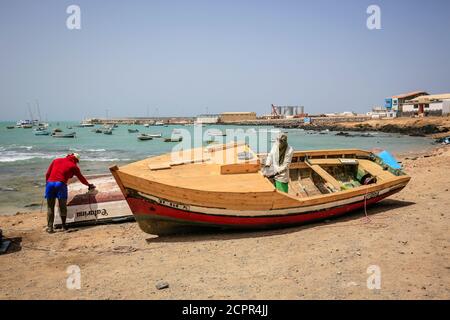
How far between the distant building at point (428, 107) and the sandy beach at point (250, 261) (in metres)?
76.1

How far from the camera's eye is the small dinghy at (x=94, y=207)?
998 cm

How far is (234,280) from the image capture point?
5.74 m

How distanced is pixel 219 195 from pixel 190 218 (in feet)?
3.13

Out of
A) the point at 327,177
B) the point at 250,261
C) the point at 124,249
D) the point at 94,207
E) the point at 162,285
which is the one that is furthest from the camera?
the point at 327,177

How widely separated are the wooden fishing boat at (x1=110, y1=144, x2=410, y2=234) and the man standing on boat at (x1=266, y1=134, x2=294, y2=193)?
1.79 feet

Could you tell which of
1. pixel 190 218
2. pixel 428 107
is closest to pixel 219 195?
pixel 190 218

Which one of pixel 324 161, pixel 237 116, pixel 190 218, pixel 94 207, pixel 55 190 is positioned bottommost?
pixel 94 207

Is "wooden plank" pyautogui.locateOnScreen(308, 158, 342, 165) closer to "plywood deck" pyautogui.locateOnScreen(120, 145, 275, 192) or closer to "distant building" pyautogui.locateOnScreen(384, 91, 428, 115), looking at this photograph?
"plywood deck" pyautogui.locateOnScreen(120, 145, 275, 192)

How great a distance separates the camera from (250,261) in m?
6.57

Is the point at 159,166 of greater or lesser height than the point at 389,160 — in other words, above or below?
above

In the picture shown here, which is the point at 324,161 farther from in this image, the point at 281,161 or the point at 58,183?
the point at 58,183
